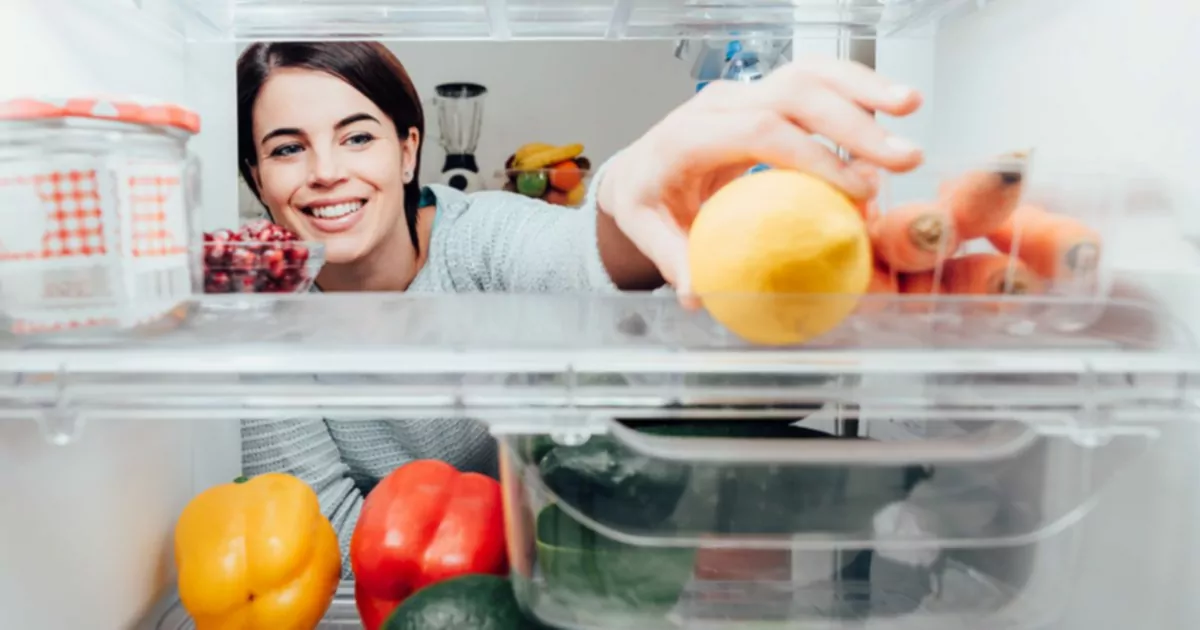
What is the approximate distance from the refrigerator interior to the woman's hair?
148 mm

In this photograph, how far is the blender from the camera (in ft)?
3.32

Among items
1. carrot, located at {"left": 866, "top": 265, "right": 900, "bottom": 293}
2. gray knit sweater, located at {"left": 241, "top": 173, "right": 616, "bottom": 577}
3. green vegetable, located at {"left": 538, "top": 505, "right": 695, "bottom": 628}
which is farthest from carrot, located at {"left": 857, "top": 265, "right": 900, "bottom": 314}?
gray knit sweater, located at {"left": 241, "top": 173, "right": 616, "bottom": 577}

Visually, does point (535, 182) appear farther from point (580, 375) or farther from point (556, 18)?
point (580, 375)

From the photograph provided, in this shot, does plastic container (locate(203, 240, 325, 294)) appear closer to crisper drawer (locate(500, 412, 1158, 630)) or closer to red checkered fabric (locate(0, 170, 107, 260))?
red checkered fabric (locate(0, 170, 107, 260))

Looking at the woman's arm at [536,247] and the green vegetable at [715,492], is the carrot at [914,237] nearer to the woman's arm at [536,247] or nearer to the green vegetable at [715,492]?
the green vegetable at [715,492]

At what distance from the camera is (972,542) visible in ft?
1.81

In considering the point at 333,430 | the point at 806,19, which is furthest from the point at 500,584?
the point at 806,19

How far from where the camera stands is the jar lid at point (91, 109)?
498 millimetres

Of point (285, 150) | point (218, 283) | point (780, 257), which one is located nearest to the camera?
point (780, 257)

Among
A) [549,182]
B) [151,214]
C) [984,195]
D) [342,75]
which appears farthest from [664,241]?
[342,75]

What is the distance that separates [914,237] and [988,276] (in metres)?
0.07

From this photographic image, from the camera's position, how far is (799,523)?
1.80 feet

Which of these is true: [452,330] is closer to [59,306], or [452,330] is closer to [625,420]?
[625,420]

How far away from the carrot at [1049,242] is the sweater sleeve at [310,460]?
2.52 feet
